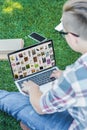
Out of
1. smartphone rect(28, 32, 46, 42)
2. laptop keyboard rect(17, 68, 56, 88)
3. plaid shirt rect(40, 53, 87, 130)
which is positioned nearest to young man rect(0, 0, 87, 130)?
plaid shirt rect(40, 53, 87, 130)

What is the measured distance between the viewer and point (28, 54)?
268 centimetres

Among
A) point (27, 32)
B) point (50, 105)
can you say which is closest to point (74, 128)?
point (50, 105)

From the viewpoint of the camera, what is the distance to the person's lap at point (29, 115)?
7.75ft

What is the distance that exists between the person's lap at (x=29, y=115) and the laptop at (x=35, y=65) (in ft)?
0.41

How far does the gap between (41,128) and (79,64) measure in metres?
0.60

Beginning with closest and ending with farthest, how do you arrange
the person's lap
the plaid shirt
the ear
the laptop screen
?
1. the plaid shirt
2. the ear
3. the person's lap
4. the laptop screen

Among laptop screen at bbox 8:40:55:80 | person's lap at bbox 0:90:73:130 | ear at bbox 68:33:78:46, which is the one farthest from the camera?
laptop screen at bbox 8:40:55:80

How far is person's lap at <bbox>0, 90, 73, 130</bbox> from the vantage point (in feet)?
7.75

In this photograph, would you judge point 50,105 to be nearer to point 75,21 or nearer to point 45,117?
point 45,117

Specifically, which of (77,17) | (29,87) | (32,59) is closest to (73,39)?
(77,17)

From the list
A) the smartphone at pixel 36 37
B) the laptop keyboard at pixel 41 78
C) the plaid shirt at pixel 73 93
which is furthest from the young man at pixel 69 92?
the smartphone at pixel 36 37

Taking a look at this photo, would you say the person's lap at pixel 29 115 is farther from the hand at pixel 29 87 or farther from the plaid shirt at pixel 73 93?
the plaid shirt at pixel 73 93

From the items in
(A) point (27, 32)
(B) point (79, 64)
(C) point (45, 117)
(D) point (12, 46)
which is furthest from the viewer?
(A) point (27, 32)

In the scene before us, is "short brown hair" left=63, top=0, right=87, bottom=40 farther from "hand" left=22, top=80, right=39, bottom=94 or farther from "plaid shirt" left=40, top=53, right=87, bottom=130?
"hand" left=22, top=80, right=39, bottom=94
